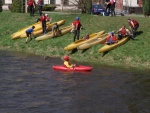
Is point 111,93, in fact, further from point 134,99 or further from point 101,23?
point 101,23

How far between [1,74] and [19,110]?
830 cm

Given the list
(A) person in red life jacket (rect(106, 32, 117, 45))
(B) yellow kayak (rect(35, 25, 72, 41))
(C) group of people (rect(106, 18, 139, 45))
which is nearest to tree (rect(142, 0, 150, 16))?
(C) group of people (rect(106, 18, 139, 45))

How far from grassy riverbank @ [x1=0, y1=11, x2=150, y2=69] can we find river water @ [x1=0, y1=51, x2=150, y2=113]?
2184 mm

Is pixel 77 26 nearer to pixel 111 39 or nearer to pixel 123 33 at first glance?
pixel 111 39

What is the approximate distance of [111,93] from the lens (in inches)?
898

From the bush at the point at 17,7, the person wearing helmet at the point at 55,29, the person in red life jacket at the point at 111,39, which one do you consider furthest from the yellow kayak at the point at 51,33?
the bush at the point at 17,7

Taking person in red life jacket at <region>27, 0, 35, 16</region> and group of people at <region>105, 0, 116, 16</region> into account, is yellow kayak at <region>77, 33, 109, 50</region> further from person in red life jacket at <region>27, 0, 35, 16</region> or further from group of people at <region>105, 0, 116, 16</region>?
person in red life jacket at <region>27, 0, 35, 16</region>

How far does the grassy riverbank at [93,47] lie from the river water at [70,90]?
7.17ft

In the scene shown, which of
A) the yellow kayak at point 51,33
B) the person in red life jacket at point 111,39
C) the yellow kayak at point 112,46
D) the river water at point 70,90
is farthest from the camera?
the yellow kayak at point 51,33

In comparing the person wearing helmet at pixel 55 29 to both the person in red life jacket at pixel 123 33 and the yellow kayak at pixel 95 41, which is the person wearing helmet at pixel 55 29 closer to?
the yellow kayak at pixel 95 41

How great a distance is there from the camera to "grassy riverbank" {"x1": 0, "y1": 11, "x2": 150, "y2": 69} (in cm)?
3169

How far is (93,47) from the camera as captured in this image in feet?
111

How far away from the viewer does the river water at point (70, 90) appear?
20.1 metres

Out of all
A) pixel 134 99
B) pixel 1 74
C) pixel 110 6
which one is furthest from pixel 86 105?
pixel 110 6
